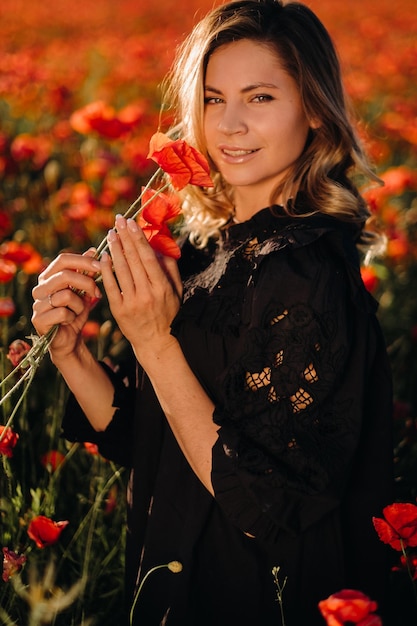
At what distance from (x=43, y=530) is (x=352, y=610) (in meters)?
0.75

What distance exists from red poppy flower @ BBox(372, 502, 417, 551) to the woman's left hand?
1.86 ft

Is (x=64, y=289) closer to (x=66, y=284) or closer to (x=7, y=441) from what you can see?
(x=66, y=284)

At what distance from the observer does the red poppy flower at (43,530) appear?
1.69 metres

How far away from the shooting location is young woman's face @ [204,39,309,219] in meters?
1.77

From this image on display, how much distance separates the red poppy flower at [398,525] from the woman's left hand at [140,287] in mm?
567

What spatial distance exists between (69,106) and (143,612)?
3.44 metres

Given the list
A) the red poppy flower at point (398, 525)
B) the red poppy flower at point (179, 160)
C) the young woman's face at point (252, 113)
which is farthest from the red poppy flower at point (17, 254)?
the red poppy flower at point (398, 525)

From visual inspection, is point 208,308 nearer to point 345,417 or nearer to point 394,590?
point 345,417

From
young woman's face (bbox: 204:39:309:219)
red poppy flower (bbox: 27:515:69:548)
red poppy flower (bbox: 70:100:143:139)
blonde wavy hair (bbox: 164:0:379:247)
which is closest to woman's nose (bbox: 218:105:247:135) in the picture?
young woman's face (bbox: 204:39:309:219)

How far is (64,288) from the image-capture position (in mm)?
1569

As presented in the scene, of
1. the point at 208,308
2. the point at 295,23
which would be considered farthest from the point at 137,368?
the point at 295,23

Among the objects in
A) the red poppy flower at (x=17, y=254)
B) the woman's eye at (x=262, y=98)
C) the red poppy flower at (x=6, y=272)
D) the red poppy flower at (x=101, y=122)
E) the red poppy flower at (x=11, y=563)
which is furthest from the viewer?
the red poppy flower at (x=101, y=122)

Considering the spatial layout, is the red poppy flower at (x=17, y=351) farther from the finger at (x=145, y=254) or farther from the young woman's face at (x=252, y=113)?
the young woman's face at (x=252, y=113)

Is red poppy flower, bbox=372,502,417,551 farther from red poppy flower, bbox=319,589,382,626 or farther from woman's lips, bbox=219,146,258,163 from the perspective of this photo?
woman's lips, bbox=219,146,258,163
